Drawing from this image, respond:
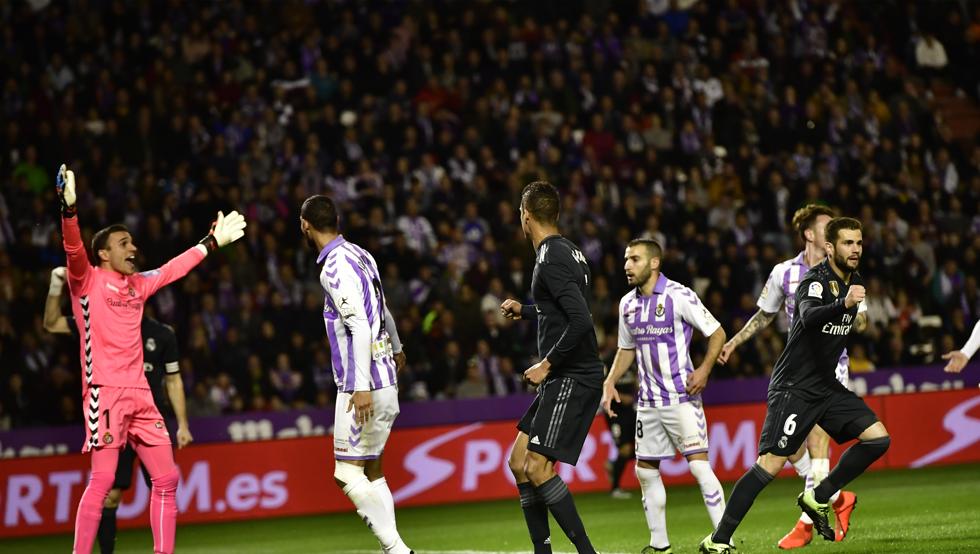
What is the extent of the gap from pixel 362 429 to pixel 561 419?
127 centimetres

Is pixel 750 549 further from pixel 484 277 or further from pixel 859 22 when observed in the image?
pixel 859 22

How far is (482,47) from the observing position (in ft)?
72.9

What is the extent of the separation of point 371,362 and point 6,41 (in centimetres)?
1462

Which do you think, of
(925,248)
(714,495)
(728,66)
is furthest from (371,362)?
(728,66)

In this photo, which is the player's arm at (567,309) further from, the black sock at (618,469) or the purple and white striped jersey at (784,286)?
the black sock at (618,469)

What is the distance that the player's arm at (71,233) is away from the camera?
766 centimetres

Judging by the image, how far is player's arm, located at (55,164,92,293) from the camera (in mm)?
7660

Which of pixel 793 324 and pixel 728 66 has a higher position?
pixel 728 66

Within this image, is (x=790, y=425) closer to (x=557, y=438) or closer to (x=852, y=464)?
(x=852, y=464)

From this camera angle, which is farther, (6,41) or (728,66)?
(728,66)

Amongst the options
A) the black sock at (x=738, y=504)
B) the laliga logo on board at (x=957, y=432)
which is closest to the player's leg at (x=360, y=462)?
the black sock at (x=738, y=504)

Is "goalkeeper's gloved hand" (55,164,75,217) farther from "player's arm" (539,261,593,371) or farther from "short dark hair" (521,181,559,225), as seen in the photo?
"player's arm" (539,261,593,371)

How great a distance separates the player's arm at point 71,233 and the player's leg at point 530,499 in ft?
9.50

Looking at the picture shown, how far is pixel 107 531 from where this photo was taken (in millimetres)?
9945
